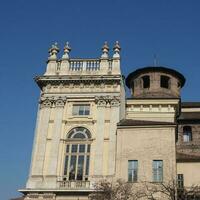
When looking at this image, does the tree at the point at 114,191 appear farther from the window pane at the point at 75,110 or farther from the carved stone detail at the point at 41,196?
the window pane at the point at 75,110

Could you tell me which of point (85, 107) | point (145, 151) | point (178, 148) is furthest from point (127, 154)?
point (178, 148)

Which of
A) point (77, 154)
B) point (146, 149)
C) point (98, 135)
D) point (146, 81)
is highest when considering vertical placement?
point (146, 81)

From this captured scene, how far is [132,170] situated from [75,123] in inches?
269

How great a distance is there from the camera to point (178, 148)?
41.3m

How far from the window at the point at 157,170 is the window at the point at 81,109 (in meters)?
7.81

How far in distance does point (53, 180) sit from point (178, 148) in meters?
13.4

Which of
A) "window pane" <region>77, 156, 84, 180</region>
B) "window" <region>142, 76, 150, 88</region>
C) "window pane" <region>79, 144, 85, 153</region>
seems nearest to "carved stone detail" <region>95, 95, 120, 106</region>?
"window pane" <region>79, 144, 85, 153</region>

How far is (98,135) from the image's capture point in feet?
118

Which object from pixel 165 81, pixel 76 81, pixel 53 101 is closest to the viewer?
pixel 53 101

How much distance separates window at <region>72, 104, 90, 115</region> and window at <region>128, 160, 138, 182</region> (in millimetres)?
6426

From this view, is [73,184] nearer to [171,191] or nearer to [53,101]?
[53,101]

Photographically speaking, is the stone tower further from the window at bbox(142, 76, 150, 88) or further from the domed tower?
the window at bbox(142, 76, 150, 88)

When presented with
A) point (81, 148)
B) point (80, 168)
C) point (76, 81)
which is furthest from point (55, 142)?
point (76, 81)

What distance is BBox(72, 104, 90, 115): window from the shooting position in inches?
1485
